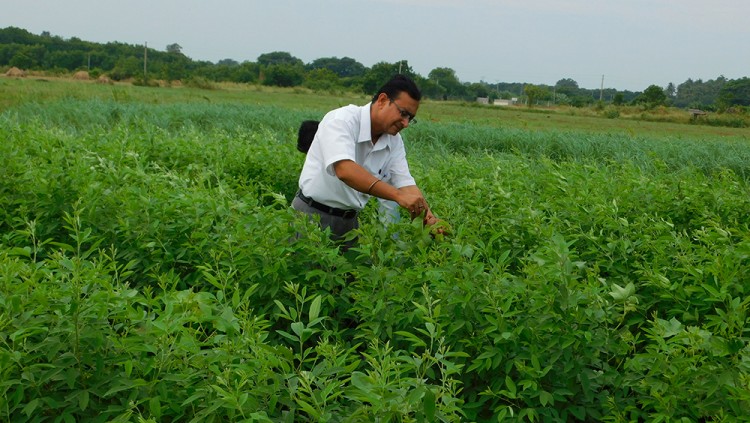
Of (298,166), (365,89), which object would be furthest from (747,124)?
(298,166)

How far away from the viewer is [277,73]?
5341 centimetres

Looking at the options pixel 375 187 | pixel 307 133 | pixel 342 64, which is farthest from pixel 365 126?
pixel 342 64

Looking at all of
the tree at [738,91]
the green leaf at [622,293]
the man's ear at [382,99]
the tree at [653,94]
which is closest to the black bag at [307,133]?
the man's ear at [382,99]

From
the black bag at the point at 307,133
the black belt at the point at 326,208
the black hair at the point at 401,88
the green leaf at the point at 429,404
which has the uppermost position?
the black hair at the point at 401,88

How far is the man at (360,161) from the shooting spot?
3.62m

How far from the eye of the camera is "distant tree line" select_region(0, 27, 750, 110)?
4694cm

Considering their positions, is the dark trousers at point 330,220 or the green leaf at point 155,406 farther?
the dark trousers at point 330,220

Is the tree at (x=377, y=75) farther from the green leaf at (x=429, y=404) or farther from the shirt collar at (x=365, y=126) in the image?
the green leaf at (x=429, y=404)

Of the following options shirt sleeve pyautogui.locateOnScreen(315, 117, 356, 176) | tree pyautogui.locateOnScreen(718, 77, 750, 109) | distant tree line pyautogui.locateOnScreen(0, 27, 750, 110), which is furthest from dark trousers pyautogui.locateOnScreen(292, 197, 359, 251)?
tree pyautogui.locateOnScreen(718, 77, 750, 109)

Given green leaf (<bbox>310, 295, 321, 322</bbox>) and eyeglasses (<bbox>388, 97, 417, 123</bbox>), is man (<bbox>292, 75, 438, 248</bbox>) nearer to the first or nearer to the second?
eyeglasses (<bbox>388, 97, 417, 123</bbox>)

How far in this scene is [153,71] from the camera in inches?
1953

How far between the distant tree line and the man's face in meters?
38.4

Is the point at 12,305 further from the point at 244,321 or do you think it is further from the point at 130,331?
the point at 244,321

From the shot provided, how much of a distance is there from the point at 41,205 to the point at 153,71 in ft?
157
